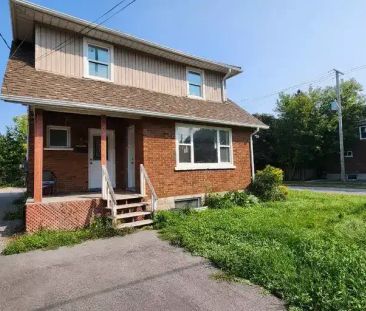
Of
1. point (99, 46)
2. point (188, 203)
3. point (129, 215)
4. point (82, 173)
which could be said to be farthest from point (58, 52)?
point (188, 203)

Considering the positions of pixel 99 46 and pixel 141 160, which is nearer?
pixel 141 160

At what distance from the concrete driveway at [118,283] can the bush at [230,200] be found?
470 cm

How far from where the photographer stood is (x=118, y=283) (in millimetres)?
4941

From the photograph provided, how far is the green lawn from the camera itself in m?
4.21

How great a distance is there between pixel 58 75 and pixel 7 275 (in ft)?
21.3

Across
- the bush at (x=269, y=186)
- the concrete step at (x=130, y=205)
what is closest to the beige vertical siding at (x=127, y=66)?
the bush at (x=269, y=186)

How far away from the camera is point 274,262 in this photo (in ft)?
17.0

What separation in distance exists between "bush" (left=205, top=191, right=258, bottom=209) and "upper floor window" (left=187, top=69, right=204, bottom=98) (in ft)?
15.0

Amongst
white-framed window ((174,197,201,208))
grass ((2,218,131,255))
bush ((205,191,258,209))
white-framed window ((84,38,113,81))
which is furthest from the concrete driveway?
white-framed window ((84,38,113,81))

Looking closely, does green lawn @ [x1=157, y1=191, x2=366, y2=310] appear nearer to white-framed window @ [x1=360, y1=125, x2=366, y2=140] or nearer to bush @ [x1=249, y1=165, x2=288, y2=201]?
bush @ [x1=249, y1=165, x2=288, y2=201]

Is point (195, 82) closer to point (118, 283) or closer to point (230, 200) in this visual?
point (230, 200)

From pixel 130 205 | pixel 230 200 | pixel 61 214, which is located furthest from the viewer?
pixel 230 200

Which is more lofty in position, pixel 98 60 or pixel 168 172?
pixel 98 60

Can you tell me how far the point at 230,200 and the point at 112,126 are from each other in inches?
206
